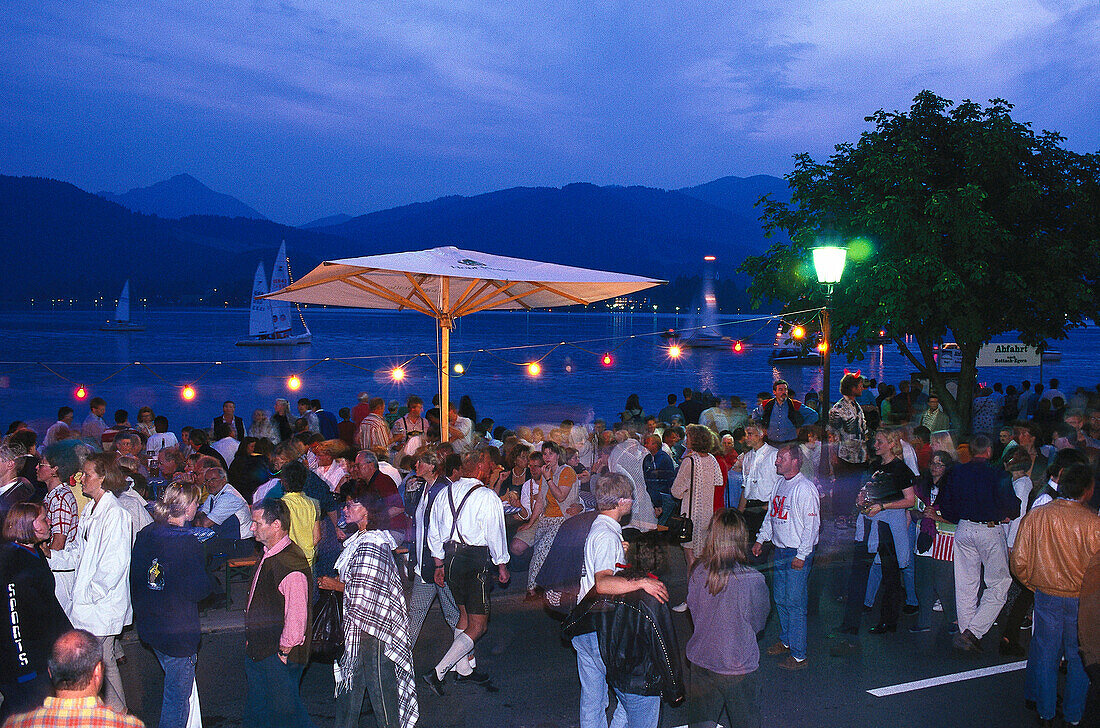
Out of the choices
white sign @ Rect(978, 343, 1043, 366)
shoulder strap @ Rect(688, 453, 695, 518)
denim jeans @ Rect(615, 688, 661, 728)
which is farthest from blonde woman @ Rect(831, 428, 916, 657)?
white sign @ Rect(978, 343, 1043, 366)

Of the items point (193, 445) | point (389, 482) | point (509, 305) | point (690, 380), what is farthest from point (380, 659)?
point (690, 380)

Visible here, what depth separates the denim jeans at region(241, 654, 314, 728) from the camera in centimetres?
477

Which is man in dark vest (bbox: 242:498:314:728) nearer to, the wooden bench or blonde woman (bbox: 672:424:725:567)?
the wooden bench

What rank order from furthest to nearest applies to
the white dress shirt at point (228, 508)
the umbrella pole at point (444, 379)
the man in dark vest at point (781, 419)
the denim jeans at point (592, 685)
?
1. the man in dark vest at point (781, 419)
2. the umbrella pole at point (444, 379)
3. the white dress shirt at point (228, 508)
4. the denim jeans at point (592, 685)

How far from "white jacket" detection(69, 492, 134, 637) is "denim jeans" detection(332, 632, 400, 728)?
166cm

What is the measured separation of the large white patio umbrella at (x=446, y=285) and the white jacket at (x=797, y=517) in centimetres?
340

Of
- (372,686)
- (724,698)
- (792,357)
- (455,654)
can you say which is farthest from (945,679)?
(792,357)

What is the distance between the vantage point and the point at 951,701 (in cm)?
611

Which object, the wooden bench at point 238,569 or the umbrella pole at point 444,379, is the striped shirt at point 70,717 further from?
the umbrella pole at point 444,379

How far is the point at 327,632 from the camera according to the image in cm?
514

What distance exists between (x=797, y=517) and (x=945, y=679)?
180cm

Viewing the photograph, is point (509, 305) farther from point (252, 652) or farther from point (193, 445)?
point (252, 652)

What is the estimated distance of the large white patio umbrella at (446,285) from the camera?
8492 mm

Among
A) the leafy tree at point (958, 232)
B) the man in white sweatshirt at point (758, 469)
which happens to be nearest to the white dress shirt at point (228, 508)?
the man in white sweatshirt at point (758, 469)
